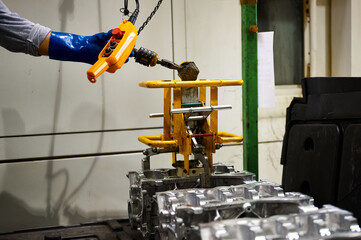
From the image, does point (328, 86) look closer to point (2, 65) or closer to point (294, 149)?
point (294, 149)

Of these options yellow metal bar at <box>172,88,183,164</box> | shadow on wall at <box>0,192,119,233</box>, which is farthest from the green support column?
shadow on wall at <box>0,192,119,233</box>

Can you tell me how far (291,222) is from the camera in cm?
95

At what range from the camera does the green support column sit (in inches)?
63.7

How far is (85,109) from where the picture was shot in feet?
6.69


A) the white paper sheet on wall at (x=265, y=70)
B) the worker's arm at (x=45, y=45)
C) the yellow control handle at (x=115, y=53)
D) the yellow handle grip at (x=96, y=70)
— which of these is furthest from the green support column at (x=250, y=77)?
the worker's arm at (x=45, y=45)

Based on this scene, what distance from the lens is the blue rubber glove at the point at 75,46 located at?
1.47m

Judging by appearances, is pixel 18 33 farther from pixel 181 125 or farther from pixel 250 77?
pixel 250 77

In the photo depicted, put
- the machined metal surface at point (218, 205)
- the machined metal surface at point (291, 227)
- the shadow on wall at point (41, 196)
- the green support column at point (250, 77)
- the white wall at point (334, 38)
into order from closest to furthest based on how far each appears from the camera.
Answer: the machined metal surface at point (291, 227) < the machined metal surface at point (218, 205) < the green support column at point (250, 77) < the shadow on wall at point (41, 196) < the white wall at point (334, 38)

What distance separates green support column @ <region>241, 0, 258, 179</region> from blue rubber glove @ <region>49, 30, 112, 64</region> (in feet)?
1.79

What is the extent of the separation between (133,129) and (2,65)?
71cm

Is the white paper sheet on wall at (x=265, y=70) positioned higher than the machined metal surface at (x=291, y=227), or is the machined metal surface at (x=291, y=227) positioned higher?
the white paper sheet on wall at (x=265, y=70)

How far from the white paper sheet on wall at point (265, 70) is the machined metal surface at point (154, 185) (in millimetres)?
375

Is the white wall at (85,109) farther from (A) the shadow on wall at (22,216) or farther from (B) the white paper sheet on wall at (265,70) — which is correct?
(B) the white paper sheet on wall at (265,70)

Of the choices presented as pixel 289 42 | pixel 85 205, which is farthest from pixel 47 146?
pixel 289 42
